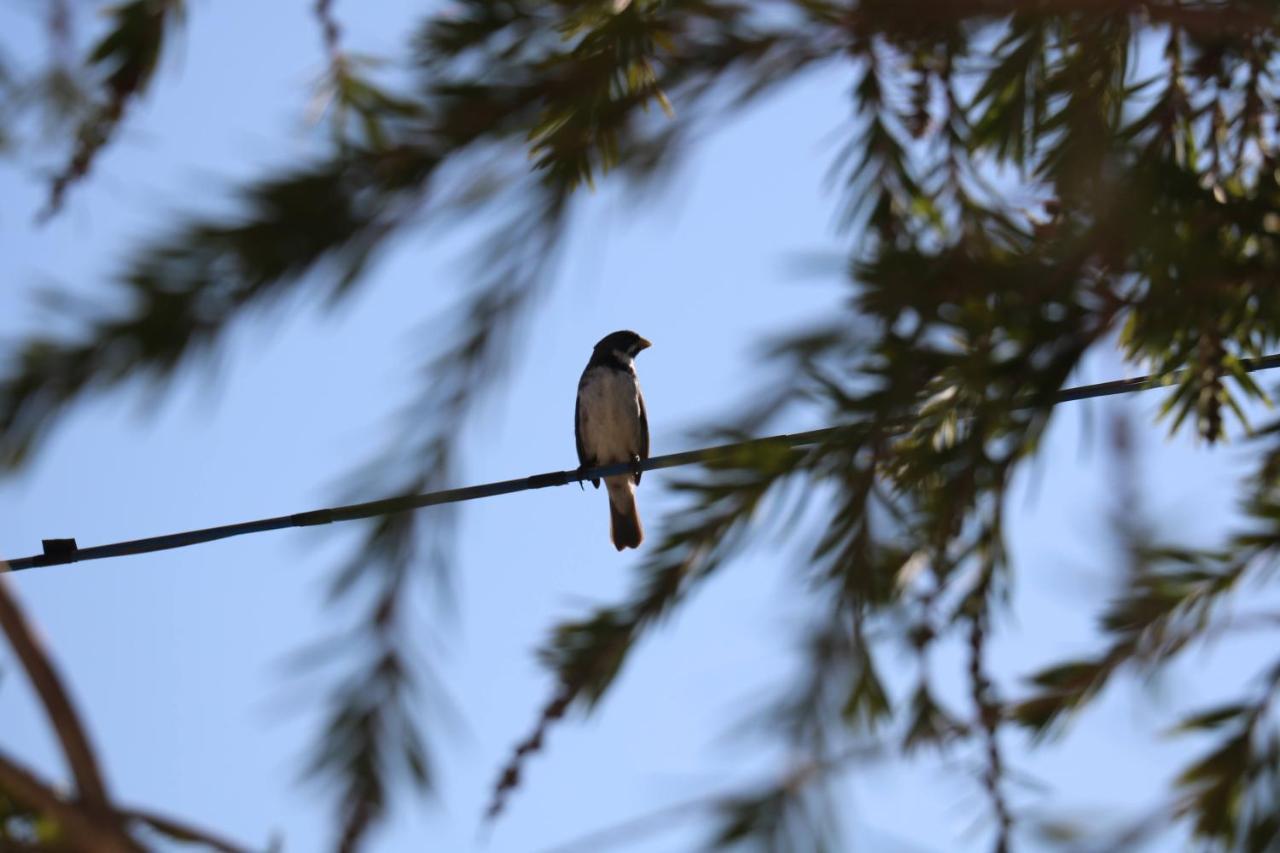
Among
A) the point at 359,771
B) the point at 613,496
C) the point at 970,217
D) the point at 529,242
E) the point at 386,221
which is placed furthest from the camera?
the point at 613,496

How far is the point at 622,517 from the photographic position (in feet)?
29.3

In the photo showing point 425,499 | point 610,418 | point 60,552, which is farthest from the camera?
point 610,418

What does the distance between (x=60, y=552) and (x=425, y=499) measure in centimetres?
213

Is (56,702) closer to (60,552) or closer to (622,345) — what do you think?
(60,552)

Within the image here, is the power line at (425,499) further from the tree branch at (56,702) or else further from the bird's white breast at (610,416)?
the bird's white breast at (610,416)

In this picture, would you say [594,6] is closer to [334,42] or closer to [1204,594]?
[334,42]

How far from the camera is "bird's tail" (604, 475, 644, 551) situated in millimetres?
8859

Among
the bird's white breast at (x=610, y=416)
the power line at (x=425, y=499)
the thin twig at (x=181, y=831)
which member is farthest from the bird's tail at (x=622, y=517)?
the thin twig at (x=181, y=831)

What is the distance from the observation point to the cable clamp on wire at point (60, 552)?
11.1 ft

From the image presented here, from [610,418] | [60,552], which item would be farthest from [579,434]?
[60,552]

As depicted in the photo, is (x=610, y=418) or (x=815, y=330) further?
(x=610, y=418)

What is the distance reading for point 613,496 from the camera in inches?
351

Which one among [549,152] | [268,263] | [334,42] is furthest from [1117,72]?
[268,263]

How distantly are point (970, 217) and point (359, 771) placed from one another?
1481 millimetres
